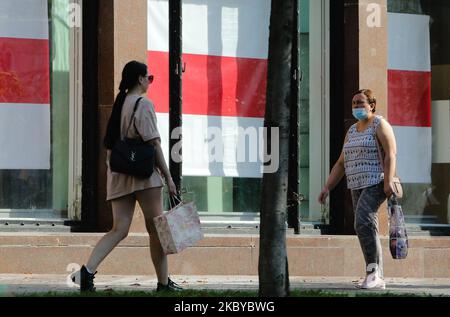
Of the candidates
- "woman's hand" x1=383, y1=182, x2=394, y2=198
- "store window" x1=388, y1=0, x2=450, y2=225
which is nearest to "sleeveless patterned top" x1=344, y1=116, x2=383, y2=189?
"woman's hand" x1=383, y1=182, x2=394, y2=198

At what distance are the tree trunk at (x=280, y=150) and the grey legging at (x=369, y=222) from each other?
280 centimetres

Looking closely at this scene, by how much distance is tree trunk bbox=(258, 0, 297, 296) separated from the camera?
8.27 m

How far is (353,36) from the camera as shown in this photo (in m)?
13.7

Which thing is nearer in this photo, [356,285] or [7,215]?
[356,285]

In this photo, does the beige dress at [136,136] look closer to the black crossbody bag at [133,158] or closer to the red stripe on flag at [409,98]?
the black crossbody bag at [133,158]

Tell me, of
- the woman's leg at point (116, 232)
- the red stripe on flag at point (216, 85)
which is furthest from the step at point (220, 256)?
the woman's leg at point (116, 232)

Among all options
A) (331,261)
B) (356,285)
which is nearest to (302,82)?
(331,261)

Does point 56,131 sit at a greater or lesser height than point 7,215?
greater

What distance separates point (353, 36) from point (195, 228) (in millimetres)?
4703

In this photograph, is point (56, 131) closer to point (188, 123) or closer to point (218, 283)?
point (188, 123)

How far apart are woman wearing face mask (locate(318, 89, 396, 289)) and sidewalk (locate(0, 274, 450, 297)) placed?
0.37m

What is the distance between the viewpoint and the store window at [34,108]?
41.4 ft

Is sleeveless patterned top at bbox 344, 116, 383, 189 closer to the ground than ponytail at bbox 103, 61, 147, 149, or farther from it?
closer to the ground

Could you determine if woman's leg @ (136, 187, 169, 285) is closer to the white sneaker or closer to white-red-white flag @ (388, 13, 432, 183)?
the white sneaker
